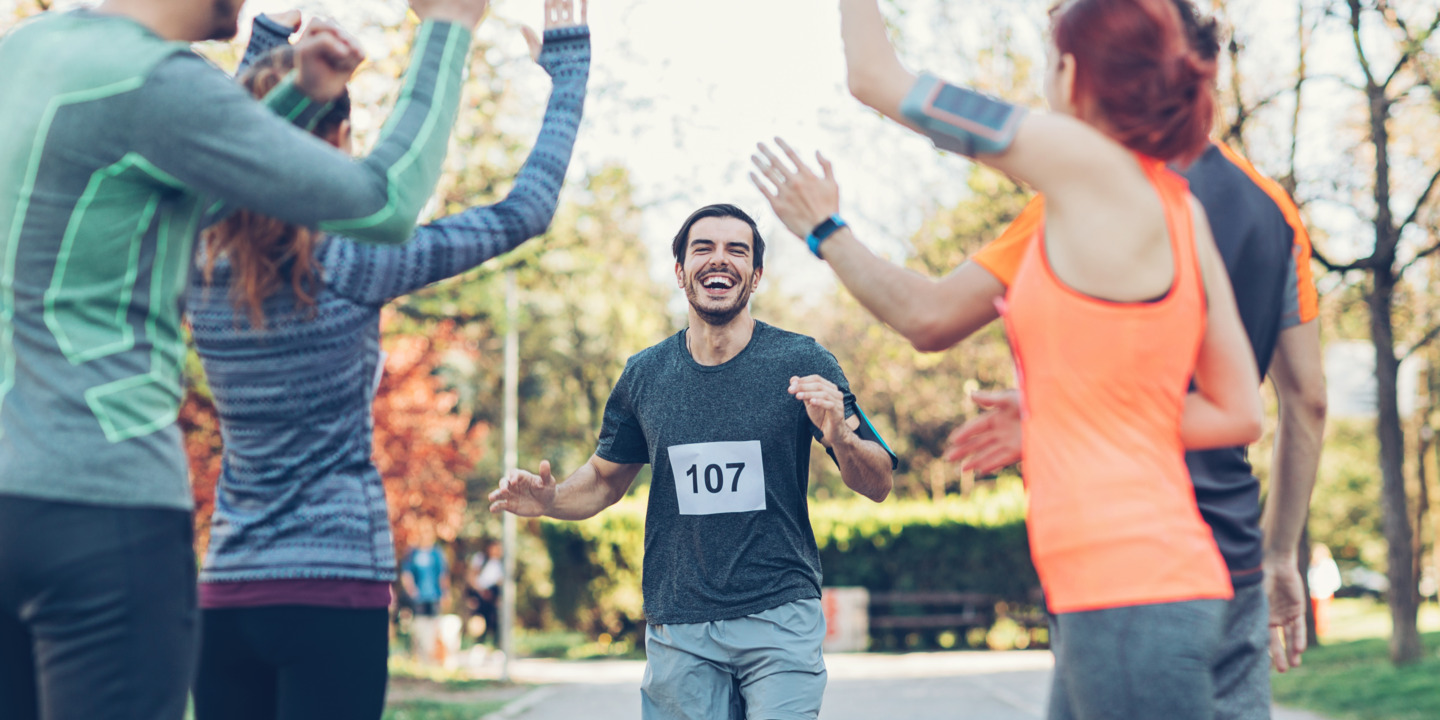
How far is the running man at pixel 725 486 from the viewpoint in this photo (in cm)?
431

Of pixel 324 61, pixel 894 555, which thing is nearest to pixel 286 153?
pixel 324 61

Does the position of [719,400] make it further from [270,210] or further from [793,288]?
[793,288]

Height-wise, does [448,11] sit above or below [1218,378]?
above

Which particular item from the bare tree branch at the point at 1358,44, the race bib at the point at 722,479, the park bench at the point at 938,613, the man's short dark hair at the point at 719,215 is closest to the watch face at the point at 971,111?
the race bib at the point at 722,479

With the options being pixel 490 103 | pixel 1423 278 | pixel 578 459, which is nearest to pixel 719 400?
pixel 490 103

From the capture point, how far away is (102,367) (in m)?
1.89

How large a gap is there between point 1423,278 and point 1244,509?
2603 cm

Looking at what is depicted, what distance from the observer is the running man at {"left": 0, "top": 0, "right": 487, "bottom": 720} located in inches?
72.3

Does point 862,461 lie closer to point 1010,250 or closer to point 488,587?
point 1010,250

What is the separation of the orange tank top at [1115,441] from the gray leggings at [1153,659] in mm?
23

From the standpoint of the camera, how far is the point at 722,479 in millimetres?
4492

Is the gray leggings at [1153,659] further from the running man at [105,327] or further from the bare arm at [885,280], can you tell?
the running man at [105,327]

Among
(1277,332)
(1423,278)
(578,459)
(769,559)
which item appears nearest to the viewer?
(1277,332)

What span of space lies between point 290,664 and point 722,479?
7.34ft
